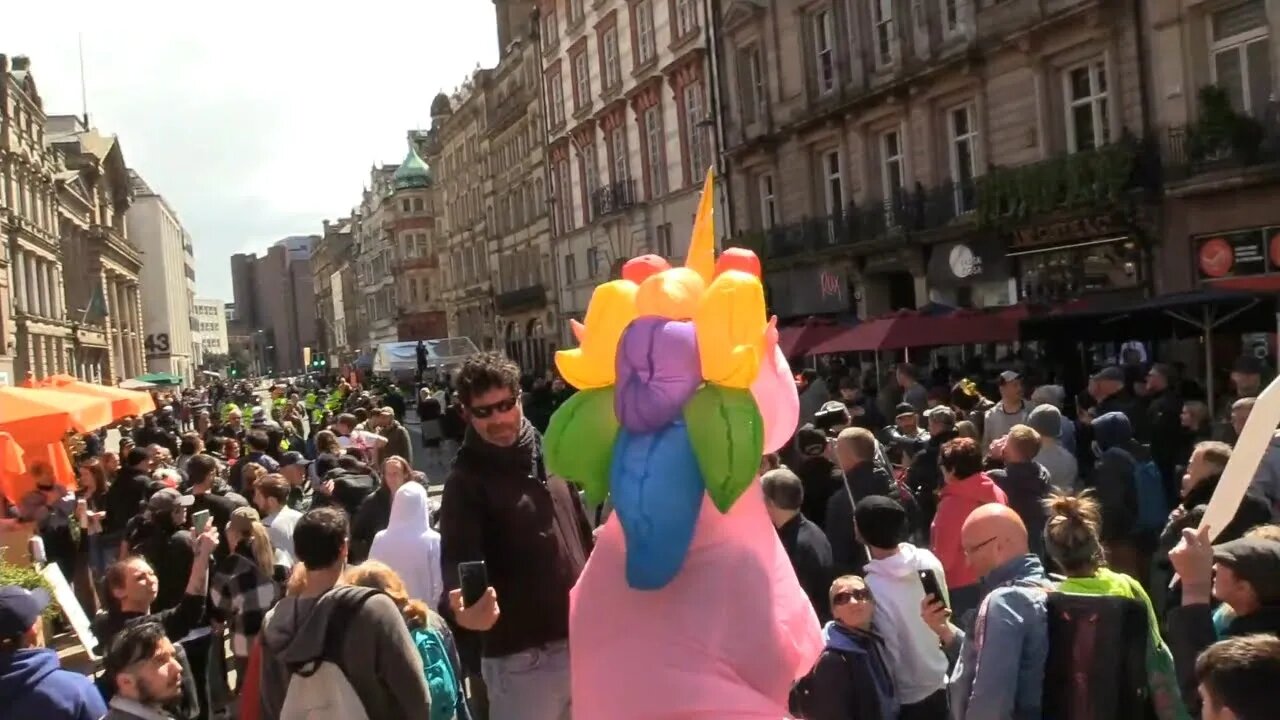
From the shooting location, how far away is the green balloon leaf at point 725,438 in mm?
3322

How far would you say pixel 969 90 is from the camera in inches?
896

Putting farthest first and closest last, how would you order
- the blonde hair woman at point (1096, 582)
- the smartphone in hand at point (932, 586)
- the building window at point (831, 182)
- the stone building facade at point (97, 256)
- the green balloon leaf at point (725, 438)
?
the stone building facade at point (97, 256)
the building window at point (831, 182)
the smartphone in hand at point (932, 586)
the blonde hair woman at point (1096, 582)
the green balloon leaf at point (725, 438)

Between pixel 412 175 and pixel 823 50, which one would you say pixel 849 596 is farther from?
pixel 412 175

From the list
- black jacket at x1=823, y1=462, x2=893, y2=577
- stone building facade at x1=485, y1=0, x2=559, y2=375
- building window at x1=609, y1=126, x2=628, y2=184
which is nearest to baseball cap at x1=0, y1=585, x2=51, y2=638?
black jacket at x1=823, y1=462, x2=893, y2=577

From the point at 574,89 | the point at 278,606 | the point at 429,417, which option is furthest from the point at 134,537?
the point at 574,89

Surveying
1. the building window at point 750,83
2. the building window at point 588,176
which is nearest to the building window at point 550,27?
the building window at point 588,176

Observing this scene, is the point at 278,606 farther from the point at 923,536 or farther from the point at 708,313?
the point at 923,536

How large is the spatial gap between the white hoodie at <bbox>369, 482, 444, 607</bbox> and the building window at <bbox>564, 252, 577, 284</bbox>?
3852 centimetres

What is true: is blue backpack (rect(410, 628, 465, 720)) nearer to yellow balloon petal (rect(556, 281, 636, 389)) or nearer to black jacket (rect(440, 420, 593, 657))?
black jacket (rect(440, 420, 593, 657))

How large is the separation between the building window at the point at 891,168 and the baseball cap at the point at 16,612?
2240cm

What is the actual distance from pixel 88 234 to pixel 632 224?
1464 inches

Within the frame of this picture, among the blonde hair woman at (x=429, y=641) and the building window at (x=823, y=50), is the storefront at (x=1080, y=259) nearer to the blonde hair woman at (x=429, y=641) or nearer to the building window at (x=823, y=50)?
the building window at (x=823, y=50)

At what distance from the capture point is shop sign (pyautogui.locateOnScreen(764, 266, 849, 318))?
27.0 meters

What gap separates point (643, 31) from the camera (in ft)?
121
